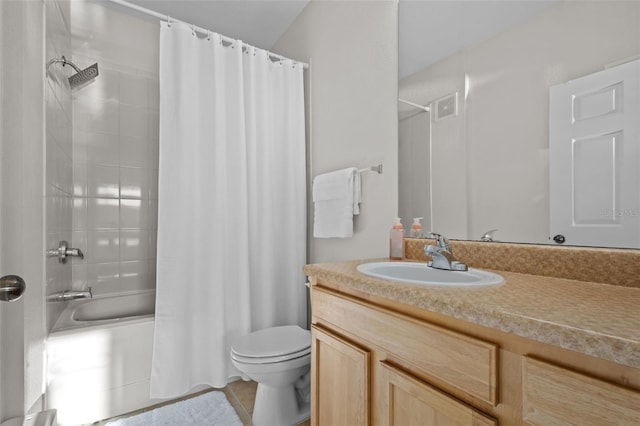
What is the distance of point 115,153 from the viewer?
2414 mm

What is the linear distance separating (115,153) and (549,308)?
2.77 meters

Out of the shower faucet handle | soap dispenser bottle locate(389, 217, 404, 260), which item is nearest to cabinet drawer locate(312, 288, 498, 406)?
soap dispenser bottle locate(389, 217, 404, 260)

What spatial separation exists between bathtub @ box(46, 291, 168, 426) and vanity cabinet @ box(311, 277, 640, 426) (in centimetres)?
111

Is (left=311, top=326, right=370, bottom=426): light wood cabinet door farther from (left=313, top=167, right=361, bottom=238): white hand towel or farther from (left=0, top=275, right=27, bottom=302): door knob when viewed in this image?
(left=0, top=275, right=27, bottom=302): door knob

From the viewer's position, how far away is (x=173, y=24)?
1.79 m

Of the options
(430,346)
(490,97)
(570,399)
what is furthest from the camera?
(490,97)

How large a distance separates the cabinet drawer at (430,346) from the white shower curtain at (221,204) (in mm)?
1044

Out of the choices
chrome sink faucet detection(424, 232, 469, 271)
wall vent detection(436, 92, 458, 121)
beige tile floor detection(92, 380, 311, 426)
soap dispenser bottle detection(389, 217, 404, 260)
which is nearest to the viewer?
chrome sink faucet detection(424, 232, 469, 271)

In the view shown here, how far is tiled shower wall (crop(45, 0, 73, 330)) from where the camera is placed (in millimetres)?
1463

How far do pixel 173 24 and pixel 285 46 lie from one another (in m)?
1.01

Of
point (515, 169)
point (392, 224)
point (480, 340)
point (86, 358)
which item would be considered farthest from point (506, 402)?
point (86, 358)

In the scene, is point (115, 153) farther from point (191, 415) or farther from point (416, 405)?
point (416, 405)

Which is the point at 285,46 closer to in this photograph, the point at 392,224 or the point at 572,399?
the point at 392,224

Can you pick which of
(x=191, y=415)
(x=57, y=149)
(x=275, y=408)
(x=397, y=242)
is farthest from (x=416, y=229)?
(x=57, y=149)
